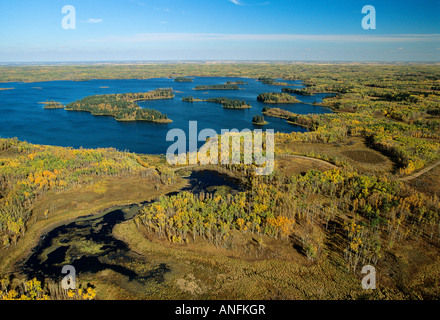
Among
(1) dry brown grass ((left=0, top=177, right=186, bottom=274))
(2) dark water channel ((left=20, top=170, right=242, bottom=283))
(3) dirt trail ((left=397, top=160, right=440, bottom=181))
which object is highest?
(3) dirt trail ((left=397, top=160, right=440, bottom=181))

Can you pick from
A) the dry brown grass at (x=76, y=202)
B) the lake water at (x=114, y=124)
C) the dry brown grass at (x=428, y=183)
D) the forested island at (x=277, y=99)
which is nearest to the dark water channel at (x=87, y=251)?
the dry brown grass at (x=76, y=202)

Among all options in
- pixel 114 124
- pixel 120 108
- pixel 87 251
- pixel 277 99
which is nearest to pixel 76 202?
pixel 87 251

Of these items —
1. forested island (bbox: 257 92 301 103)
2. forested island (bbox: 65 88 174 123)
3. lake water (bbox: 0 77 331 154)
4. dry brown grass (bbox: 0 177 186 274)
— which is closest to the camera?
dry brown grass (bbox: 0 177 186 274)

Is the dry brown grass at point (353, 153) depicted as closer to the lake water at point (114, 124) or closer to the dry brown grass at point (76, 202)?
the lake water at point (114, 124)

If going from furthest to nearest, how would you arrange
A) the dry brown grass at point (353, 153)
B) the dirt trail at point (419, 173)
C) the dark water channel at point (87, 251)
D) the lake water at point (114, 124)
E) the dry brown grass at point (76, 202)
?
the lake water at point (114, 124) < the dry brown grass at point (353, 153) < the dirt trail at point (419, 173) < the dry brown grass at point (76, 202) < the dark water channel at point (87, 251)

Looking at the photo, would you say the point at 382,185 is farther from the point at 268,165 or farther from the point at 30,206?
the point at 30,206

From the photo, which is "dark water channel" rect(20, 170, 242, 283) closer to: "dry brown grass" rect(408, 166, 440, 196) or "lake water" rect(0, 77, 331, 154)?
"lake water" rect(0, 77, 331, 154)

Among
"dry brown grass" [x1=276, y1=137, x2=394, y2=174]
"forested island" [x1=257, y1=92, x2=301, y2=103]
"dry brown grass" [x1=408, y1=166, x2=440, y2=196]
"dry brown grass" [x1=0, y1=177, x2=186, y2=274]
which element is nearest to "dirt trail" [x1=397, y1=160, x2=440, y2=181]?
"dry brown grass" [x1=408, y1=166, x2=440, y2=196]
